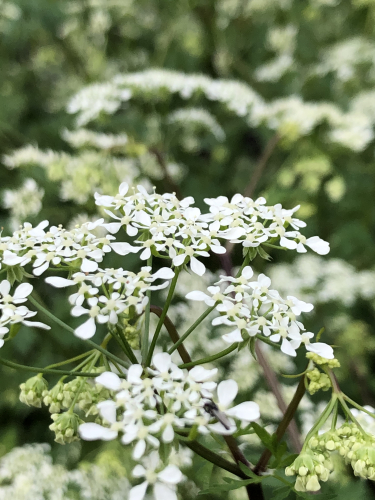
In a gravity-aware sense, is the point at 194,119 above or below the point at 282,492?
above

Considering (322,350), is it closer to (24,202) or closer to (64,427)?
(64,427)

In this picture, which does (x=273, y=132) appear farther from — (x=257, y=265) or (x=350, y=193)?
(x=257, y=265)

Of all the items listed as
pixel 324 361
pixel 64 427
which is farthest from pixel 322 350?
pixel 64 427

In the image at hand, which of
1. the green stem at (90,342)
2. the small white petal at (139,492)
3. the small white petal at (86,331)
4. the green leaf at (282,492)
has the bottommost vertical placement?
the green leaf at (282,492)

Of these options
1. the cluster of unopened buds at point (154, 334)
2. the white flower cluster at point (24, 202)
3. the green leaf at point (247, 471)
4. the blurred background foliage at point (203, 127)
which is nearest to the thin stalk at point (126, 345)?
the cluster of unopened buds at point (154, 334)

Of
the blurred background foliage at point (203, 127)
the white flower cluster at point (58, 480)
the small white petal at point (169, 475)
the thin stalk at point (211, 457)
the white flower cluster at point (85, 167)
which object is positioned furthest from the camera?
the blurred background foliage at point (203, 127)

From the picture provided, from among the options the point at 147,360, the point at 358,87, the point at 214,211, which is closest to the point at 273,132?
the point at 358,87

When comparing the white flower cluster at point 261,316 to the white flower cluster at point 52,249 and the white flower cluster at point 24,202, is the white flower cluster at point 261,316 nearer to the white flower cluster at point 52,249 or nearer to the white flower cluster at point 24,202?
the white flower cluster at point 52,249
